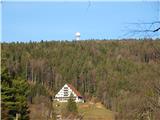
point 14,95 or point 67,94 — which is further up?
point 67,94

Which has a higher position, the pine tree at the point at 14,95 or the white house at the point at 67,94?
the white house at the point at 67,94

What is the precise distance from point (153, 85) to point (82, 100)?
381ft

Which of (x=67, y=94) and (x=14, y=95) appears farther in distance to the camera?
(x=67, y=94)

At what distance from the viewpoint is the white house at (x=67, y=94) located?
12200cm

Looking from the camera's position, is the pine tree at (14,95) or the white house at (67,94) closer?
the pine tree at (14,95)

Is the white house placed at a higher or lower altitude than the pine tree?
higher

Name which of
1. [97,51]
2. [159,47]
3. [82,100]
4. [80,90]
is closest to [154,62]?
[159,47]

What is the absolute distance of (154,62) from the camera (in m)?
8.40

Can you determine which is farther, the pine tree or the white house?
the white house

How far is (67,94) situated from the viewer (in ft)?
412

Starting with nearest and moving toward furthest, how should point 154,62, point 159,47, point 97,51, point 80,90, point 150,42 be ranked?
1. point 150,42
2. point 159,47
3. point 154,62
4. point 80,90
5. point 97,51

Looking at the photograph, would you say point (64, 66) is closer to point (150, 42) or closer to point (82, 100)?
point (82, 100)

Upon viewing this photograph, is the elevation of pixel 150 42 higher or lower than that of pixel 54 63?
lower

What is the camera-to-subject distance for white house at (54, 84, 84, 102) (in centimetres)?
12200
